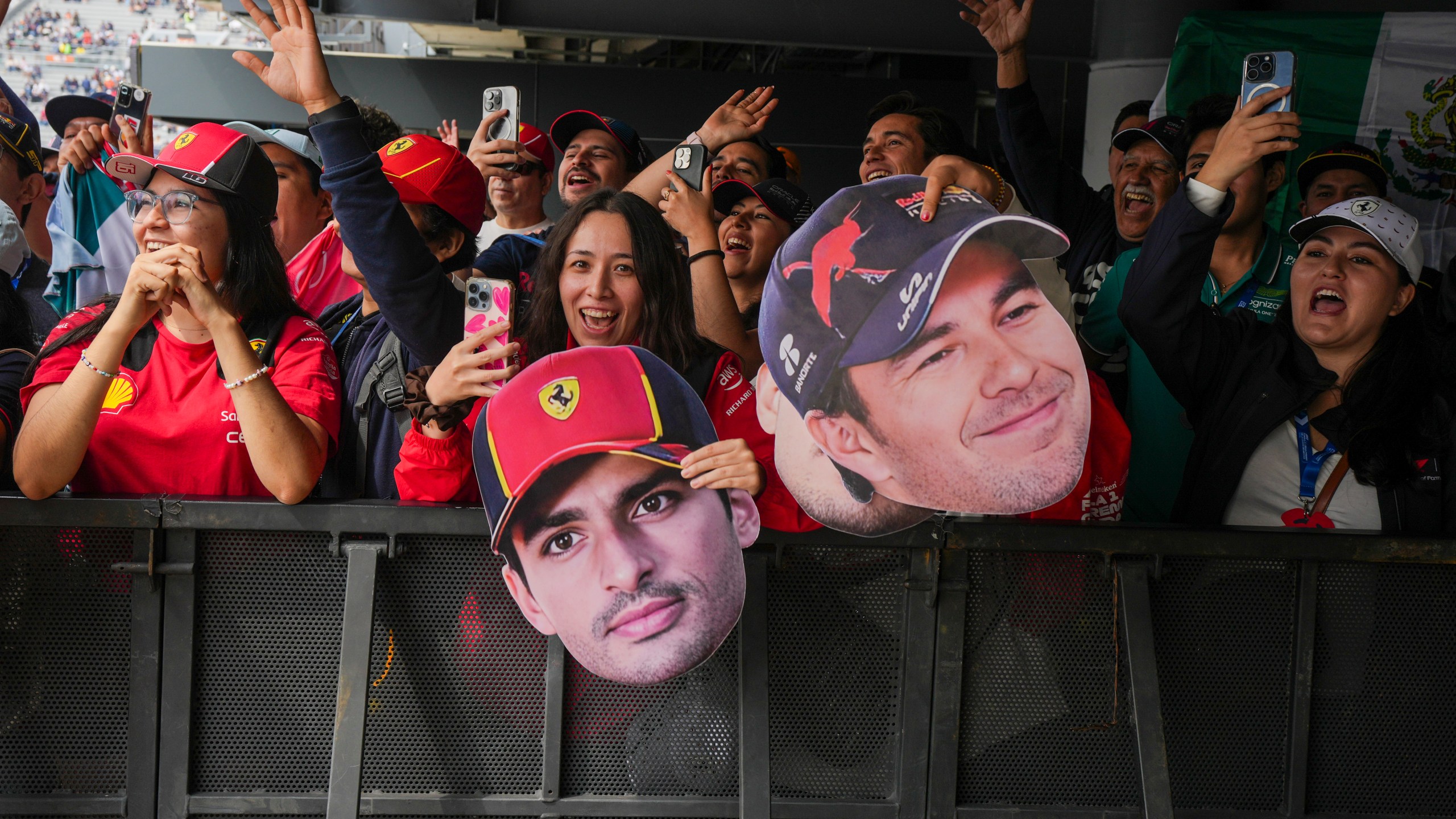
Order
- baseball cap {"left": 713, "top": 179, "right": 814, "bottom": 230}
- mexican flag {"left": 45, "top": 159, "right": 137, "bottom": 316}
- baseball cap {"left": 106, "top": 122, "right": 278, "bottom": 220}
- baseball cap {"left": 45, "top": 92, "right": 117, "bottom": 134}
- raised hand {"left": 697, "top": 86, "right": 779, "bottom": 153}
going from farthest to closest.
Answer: baseball cap {"left": 45, "top": 92, "right": 117, "bottom": 134}, mexican flag {"left": 45, "top": 159, "right": 137, "bottom": 316}, baseball cap {"left": 713, "top": 179, "right": 814, "bottom": 230}, raised hand {"left": 697, "top": 86, "right": 779, "bottom": 153}, baseball cap {"left": 106, "top": 122, "right": 278, "bottom": 220}

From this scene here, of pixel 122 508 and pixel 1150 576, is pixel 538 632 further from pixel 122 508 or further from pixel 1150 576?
pixel 1150 576

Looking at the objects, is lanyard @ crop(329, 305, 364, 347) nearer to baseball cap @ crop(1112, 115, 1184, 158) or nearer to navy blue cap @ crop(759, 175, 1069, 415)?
navy blue cap @ crop(759, 175, 1069, 415)

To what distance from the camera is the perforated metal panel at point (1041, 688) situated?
205 centimetres

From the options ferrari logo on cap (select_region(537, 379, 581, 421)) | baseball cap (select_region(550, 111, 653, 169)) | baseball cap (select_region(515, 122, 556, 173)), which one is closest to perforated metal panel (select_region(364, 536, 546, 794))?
ferrari logo on cap (select_region(537, 379, 581, 421))

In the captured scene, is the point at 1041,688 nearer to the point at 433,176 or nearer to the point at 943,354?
the point at 943,354

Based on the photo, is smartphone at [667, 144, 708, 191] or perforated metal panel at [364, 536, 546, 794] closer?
perforated metal panel at [364, 536, 546, 794]

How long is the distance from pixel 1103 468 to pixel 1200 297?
2.59ft

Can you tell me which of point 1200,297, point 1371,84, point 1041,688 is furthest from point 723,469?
point 1371,84

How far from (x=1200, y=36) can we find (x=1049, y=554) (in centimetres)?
432

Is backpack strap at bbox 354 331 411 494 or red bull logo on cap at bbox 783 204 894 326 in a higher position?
red bull logo on cap at bbox 783 204 894 326

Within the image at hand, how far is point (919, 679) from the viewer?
2.03 metres

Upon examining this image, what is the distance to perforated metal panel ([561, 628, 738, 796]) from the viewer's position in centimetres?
201

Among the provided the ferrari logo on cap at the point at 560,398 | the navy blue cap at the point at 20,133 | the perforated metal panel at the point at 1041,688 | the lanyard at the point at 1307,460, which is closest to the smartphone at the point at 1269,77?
the lanyard at the point at 1307,460

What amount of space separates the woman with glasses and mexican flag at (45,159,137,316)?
4.60 feet
